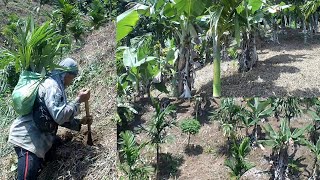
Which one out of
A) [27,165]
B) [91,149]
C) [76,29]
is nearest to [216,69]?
[91,149]

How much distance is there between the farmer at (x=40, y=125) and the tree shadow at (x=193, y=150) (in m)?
0.81

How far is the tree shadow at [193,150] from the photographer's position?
2758mm

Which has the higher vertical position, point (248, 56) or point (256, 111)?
point (248, 56)

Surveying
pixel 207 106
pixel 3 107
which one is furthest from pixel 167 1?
pixel 3 107

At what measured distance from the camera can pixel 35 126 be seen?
2354mm

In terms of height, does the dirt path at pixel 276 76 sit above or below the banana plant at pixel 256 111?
above

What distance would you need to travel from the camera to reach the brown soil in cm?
268

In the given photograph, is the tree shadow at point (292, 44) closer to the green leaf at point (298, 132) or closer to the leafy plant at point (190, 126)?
the green leaf at point (298, 132)

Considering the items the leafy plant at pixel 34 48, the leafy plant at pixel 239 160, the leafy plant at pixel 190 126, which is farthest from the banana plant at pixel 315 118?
the leafy plant at pixel 34 48

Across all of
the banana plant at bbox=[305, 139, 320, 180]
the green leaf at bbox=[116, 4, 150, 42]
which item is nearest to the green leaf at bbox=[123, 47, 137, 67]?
the green leaf at bbox=[116, 4, 150, 42]

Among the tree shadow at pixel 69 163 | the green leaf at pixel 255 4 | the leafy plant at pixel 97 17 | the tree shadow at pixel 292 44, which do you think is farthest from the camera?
the leafy plant at pixel 97 17

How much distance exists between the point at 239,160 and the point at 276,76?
0.59m

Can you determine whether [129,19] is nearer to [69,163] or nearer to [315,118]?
[69,163]

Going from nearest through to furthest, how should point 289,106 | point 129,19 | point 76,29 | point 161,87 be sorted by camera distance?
point 289,106 < point 161,87 < point 129,19 < point 76,29
